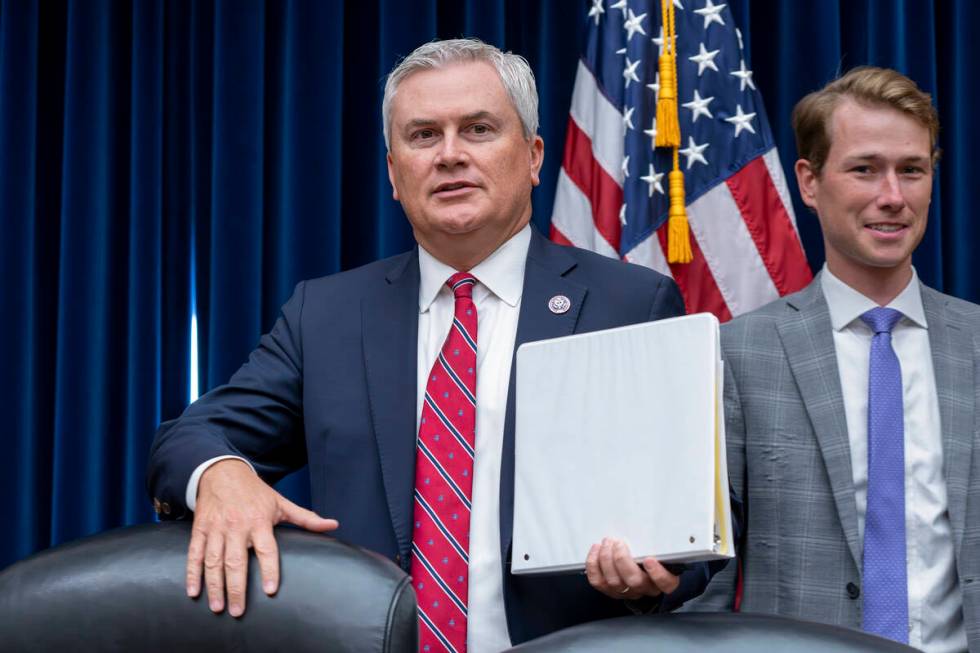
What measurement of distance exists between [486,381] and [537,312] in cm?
13

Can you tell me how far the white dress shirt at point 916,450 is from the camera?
2066 millimetres

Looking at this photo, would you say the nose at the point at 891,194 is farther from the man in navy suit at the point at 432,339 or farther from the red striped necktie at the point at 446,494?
the red striped necktie at the point at 446,494

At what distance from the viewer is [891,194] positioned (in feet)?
7.36

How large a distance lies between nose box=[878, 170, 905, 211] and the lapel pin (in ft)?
2.07

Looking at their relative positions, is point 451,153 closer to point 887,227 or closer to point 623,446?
point 623,446

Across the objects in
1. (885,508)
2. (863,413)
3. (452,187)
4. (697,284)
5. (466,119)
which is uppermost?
(466,119)

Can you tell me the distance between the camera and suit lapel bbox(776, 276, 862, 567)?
2.11 meters

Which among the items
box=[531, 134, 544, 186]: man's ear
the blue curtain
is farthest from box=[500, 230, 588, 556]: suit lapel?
the blue curtain

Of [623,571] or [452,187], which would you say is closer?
[623,571]

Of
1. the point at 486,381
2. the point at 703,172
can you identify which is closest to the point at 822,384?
the point at 486,381

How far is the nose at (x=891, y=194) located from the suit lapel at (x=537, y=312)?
582 millimetres

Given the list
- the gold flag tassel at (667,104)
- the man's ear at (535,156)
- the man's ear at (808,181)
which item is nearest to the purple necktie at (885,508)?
the man's ear at (808,181)

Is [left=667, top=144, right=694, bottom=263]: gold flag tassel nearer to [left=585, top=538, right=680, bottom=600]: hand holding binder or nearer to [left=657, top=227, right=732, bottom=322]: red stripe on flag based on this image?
[left=657, top=227, right=732, bottom=322]: red stripe on flag

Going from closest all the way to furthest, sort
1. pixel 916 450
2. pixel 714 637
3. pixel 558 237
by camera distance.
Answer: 1. pixel 714 637
2. pixel 916 450
3. pixel 558 237
